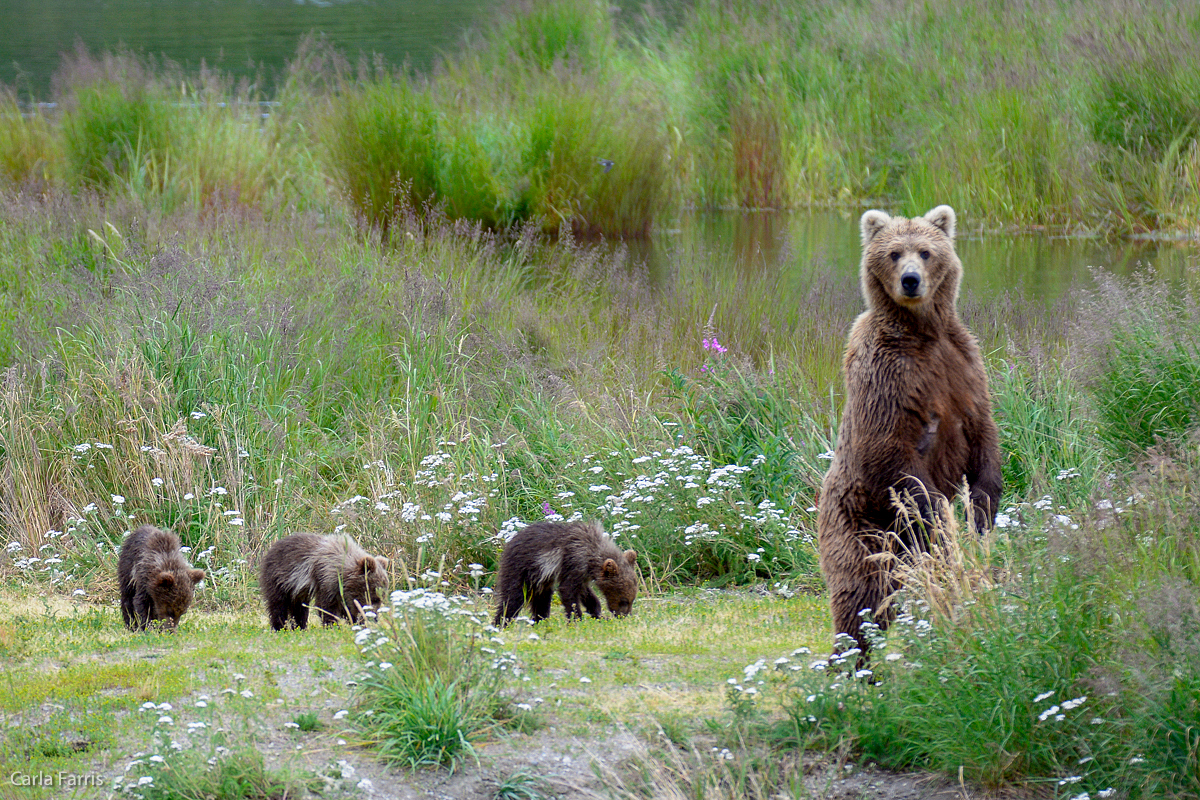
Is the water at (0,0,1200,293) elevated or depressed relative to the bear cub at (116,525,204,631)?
elevated

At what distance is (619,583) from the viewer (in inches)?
257

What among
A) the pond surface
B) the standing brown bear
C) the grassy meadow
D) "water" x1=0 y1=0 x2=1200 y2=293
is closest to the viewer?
the grassy meadow

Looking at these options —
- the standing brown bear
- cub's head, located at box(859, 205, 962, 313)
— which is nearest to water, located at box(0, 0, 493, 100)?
cub's head, located at box(859, 205, 962, 313)

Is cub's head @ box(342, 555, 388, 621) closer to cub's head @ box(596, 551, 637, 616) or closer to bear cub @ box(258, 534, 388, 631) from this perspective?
bear cub @ box(258, 534, 388, 631)

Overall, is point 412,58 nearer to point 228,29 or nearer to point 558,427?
point 228,29

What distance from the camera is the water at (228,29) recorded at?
99.0 ft

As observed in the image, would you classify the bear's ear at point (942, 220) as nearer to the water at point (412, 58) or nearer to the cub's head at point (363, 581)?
the cub's head at point (363, 581)

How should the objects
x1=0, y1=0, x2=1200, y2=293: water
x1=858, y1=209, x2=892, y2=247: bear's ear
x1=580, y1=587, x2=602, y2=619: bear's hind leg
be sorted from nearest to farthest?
x1=858, y1=209, x2=892, y2=247: bear's ear < x1=580, y1=587, x2=602, y2=619: bear's hind leg < x1=0, y1=0, x2=1200, y2=293: water

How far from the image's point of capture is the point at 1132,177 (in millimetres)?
16609

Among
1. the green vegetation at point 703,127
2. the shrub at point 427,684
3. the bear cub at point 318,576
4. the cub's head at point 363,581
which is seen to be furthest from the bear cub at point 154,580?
the green vegetation at point 703,127

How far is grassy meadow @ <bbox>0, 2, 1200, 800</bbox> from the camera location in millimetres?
4348

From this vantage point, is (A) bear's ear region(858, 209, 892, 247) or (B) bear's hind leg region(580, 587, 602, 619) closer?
(A) bear's ear region(858, 209, 892, 247)

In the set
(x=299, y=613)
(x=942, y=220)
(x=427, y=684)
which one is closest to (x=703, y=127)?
(x=299, y=613)

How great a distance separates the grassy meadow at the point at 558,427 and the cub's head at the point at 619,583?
27cm
